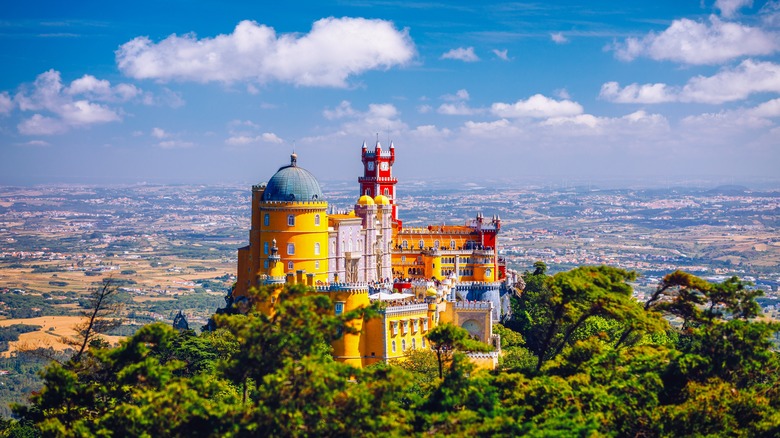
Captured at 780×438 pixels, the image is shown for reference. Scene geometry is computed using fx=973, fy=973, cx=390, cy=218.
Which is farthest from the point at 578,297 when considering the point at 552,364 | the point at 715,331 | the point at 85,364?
the point at 85,364

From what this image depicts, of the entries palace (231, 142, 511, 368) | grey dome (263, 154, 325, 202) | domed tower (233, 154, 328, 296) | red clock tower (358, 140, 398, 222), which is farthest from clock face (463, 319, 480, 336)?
red clock tower (358, 140, 398, 222)

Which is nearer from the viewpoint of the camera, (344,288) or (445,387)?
(445,387)

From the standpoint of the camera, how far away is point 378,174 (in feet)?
347

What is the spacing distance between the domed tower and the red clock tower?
24541mm

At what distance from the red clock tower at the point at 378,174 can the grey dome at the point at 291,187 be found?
82.1 feet

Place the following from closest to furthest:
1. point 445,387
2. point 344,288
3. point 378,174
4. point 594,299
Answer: point 445,387, point 594,299, point 344,288, point 378,174

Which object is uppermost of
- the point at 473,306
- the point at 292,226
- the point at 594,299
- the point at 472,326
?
the point at 292,226

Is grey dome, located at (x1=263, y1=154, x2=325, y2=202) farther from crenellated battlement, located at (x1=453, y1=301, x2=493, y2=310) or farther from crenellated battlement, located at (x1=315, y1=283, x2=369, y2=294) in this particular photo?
crenellated battlement, located at (x1=453, y1=301, x2=493, y2=310)

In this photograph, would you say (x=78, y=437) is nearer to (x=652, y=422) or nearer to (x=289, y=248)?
(x=652, y=422)

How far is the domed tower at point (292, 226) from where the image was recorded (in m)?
79.4

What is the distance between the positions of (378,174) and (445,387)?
5951cm

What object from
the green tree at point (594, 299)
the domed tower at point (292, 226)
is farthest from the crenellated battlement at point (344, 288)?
the green tree at point (594, 299)

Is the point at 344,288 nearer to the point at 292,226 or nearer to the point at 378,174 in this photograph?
the point at 292,226

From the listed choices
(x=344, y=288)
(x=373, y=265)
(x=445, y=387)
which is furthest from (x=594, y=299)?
(x=373, y=265)
